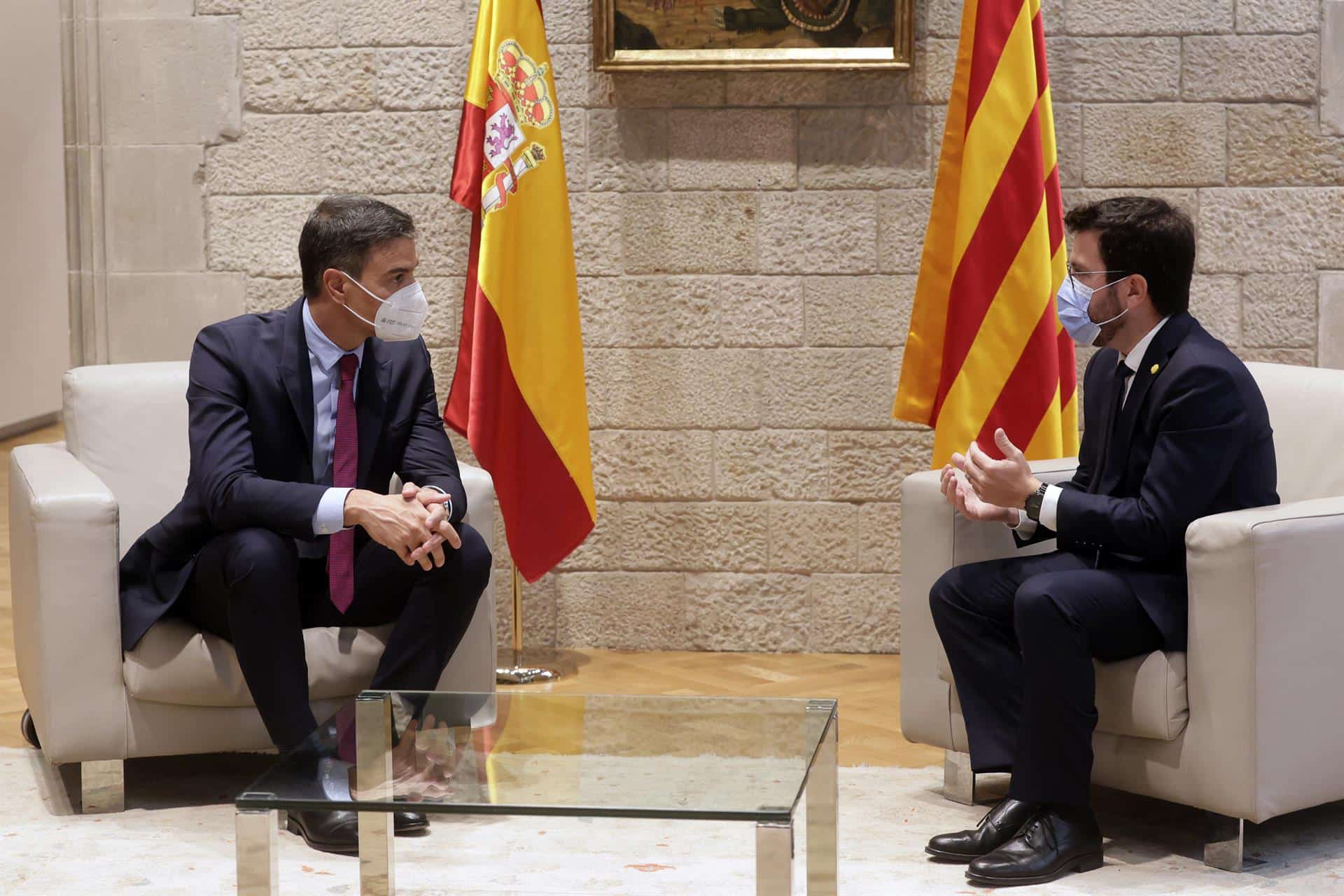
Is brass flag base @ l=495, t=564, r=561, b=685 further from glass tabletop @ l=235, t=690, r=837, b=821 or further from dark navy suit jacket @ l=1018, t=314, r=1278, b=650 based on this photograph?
dark navy suit jacket @ l=1018, t=314, r=1278, b=650

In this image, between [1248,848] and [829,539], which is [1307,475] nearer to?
[1248,848]

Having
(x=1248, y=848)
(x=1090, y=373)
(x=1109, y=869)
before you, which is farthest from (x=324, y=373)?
(x=1248, y=848)

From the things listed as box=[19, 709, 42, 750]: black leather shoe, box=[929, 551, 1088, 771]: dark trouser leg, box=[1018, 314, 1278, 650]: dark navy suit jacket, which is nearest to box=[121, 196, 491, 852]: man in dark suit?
box=[19, 709, 42, 750]: black leather shoe

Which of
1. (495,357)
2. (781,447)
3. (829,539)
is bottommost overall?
(829,539)

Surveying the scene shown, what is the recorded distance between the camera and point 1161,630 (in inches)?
107

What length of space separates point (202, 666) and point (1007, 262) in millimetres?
2188

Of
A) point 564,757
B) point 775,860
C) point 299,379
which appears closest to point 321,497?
point 299,379

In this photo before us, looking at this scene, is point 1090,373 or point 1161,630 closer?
point 1161,630

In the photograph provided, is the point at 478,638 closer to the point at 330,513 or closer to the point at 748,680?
the point at 330,513

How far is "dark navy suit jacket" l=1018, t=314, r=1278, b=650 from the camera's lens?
8.95 ft

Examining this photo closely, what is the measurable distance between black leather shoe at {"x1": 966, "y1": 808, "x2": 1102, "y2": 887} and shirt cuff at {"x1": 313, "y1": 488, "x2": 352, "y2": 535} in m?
1.32

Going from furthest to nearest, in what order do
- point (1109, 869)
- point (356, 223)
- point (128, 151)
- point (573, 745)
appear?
point (128, 151)
point (356, 223)
point (1109, 869)
point (573, 745)

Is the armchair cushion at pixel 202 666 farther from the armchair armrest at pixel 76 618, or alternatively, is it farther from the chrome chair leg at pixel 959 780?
the chrome chair leg at pixel 959 780

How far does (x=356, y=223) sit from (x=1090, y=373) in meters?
1.51
